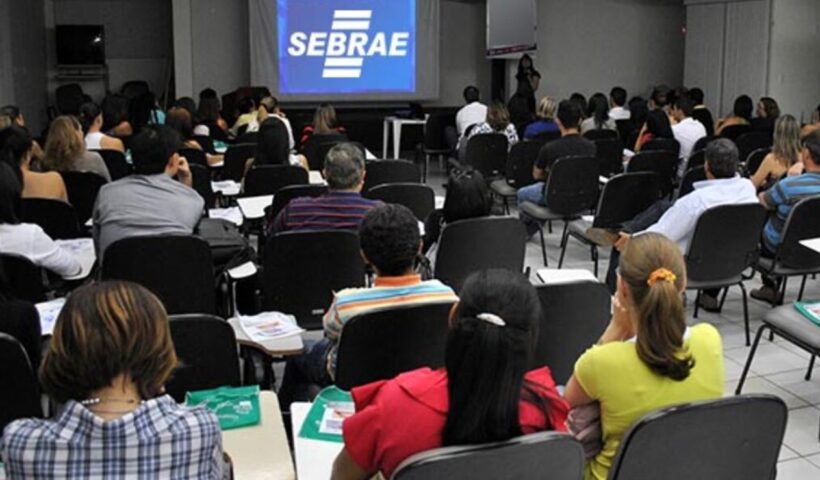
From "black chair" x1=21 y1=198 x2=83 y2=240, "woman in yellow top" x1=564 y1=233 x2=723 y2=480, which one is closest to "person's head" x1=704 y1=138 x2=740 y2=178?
"woman in yellow top" x1=564 y1=233 x2=723 y2=480

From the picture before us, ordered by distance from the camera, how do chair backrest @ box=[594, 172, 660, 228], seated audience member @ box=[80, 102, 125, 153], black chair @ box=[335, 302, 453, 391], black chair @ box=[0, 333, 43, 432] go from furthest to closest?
1. seated audience member @ box=[80, 102, 125, 153]
2. chair backrest @ box=[594, 172, 660, 228]
3. black chair @ box=[335, 302, 453, 391]
4. black chair @ box=[0, 333, 43, 432]

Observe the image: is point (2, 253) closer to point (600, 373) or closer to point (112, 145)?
point (600, 373)

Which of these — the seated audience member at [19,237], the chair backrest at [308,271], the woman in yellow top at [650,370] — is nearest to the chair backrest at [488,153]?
the chair backrest at [308,271]

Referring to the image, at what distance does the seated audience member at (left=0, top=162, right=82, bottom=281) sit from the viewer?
3584 mm

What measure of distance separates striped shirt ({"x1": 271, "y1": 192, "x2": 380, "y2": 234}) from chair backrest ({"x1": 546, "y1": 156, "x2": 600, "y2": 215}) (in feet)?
7.72

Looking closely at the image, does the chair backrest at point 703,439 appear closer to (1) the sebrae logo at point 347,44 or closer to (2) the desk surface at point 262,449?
(2) the desk surface at point 262,449

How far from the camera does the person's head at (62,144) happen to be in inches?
223

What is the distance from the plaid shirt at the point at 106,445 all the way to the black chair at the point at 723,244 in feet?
10.7

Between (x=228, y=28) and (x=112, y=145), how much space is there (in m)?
5.89

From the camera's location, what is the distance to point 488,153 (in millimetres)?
8086

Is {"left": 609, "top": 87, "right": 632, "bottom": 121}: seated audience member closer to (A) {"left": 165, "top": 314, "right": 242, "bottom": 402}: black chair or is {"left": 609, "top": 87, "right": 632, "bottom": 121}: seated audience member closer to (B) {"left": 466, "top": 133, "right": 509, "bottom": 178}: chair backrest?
(B) {"left": 466, "top": 133, "right": 509, "bottom": 178}: chair backrest

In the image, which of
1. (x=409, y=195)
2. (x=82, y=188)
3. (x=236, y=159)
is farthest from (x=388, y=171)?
(x=82, y=188)

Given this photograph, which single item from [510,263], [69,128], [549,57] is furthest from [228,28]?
[510,263]

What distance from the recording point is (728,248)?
4.52m
